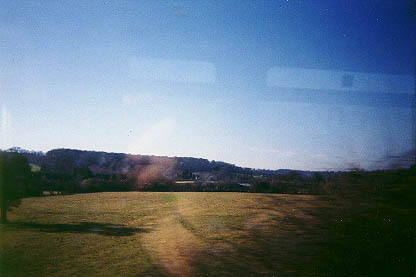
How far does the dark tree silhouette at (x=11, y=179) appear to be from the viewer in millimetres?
13094

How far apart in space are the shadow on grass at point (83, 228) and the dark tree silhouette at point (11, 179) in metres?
1.22

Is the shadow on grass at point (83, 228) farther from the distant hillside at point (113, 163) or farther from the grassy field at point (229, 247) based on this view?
the distant hillside at point (113, 163)

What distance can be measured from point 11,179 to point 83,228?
220 inches

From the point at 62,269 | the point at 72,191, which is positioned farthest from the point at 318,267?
the point at 72,191

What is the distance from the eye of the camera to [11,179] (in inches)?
533

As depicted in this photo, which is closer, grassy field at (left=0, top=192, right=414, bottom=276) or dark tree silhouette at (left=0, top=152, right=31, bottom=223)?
grassy field at (left=0, top=192, right=414, bottom=276)

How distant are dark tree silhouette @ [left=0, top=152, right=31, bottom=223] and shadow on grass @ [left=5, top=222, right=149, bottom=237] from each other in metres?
1.22

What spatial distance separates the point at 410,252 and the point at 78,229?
39.3 ft

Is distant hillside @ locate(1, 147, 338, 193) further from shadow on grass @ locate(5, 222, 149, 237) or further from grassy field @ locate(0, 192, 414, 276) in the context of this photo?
grassy field @ locate(0, 192, 414, 276)

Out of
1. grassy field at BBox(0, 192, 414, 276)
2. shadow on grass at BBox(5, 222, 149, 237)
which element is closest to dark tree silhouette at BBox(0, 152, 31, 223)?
shadow on grass at BBox(5, 222, 149, 237)

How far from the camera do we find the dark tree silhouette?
13094 millimetres

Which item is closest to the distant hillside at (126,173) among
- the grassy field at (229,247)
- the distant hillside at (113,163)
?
the distant hillside at (113,163)

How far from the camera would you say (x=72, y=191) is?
25250 mm

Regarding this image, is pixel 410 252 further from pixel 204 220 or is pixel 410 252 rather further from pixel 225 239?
pixel 204 220
